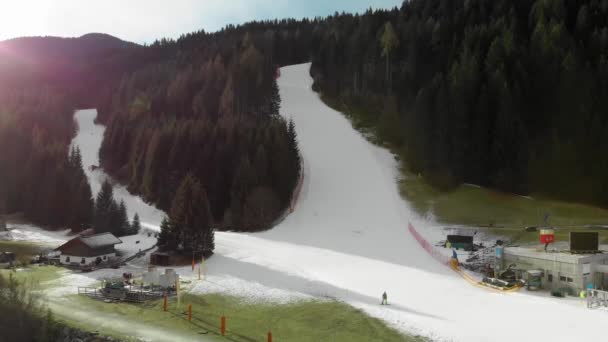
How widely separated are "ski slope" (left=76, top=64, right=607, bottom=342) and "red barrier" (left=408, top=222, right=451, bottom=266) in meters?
0.77

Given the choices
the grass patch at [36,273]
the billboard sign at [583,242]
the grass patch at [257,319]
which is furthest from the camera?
the grass patch at [36,273]

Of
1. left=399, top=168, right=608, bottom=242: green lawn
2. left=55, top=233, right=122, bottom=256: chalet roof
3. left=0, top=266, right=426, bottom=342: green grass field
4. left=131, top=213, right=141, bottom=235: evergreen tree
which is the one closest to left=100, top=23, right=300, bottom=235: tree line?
left=131, top=213, right=141, bottom=235: evergreen tree

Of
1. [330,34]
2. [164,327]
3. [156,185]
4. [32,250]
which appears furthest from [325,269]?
[330,34]

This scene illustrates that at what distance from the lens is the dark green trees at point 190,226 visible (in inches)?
1902

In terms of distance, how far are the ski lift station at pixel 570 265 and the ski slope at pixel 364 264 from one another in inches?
116

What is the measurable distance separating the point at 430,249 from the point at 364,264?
27.7ft

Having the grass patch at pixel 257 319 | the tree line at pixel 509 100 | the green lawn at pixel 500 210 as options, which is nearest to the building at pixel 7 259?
the grass patch at pixel 257 319

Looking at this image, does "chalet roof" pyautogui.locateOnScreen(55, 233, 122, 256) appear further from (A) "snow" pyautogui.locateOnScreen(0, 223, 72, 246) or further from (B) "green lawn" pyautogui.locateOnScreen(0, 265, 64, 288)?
(A) "snow" pyautogui.locateOnScreen(0, 223, 72, 246)

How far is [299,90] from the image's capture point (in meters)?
114

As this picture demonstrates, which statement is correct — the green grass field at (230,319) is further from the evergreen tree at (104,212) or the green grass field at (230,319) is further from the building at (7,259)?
the evergreen tree at (104,212)

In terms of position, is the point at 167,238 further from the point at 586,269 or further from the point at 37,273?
the point at 586,269

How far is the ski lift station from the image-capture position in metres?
33.4

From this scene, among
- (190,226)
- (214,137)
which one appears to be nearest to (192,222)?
(190,226)

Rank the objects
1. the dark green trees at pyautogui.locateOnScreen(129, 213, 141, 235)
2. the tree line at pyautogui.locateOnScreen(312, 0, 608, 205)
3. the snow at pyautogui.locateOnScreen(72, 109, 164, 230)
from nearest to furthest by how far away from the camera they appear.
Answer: the tree line at pyautogui.locateOnScreen(312, 0, 608, 205) < the dark green trees at pyautogui.locateOnScreen(129, 213, 141, 235) < the snow at pyautogui.locateOnScreen(72, 109, 164, 230)
